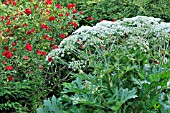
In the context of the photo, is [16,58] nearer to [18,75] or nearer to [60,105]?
[18,75]

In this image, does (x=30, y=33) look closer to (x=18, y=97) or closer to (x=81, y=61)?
(x=18, y=97)

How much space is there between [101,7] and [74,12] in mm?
1803

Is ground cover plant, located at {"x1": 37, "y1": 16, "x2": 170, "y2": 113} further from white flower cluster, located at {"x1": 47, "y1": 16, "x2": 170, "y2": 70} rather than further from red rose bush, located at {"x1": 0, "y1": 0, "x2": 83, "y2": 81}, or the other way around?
red rose bush, located at {"x1": 0, "y1": 0, "x2": 83, "y2": 81}

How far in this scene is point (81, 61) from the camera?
3.39 meters

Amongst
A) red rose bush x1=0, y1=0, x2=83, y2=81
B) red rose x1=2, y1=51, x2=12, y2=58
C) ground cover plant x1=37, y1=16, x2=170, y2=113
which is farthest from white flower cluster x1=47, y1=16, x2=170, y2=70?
red rose bush x1=0, y1=0, x2=83, y2=81

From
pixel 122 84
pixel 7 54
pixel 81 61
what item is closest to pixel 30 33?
pixel 7 54

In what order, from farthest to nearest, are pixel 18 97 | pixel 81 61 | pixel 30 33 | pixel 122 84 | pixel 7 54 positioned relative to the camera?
pixel 30 33 → pixel 18 97 → pixel 7 54 → pixel 81 61 → pixel 122 84

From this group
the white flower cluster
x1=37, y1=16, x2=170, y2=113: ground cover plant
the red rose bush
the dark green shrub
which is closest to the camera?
x1=37, y1=16, x2=170, y2=113: ground cover plant

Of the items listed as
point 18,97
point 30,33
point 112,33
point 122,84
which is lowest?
point 18,97

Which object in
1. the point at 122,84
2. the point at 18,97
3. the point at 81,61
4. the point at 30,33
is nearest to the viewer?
the point at 122,84

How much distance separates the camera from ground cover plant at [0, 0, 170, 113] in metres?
3.08

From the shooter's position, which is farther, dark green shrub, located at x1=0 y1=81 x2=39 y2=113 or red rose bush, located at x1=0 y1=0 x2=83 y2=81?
red rose bush, located at x1=0 y1=0 x2=83 y2=81

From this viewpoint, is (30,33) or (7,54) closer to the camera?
(7,54)

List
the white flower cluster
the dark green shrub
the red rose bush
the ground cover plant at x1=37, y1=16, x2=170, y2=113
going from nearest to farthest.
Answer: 1. the ground cover plant at x1=37, y1=16, x2=170, y2=113
2. the white flower cluster
3. the dark green shrub
4. the red rose bush
